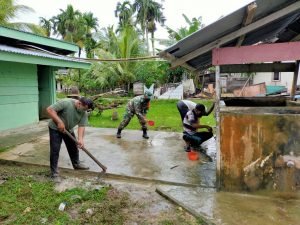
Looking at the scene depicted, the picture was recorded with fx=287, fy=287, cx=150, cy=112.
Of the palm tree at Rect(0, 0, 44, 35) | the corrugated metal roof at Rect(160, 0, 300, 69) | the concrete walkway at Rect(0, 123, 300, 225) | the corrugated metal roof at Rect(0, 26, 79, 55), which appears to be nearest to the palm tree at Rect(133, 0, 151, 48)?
the palm tree at Rect(0, 0, 44, 35)

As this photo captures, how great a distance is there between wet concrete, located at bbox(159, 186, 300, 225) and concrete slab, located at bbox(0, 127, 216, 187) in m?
0.33

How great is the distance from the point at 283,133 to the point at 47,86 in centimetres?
857

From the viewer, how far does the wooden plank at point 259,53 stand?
4.12 metres

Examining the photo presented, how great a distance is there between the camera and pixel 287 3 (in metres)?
4.04

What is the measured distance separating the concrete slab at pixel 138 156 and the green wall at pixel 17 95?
5.05 ft

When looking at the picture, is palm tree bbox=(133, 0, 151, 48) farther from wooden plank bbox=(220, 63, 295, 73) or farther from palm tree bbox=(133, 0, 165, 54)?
wooden plank bbox=(220, 63, 295, 73)

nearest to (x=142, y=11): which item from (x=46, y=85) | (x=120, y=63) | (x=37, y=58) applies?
(x=120, y=63)

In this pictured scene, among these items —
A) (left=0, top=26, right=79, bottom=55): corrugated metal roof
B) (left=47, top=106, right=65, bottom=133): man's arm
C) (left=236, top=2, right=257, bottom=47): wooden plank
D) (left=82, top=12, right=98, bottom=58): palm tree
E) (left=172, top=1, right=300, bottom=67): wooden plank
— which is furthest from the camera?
(left=82, top=12, right=98, bottom=58): palm tree

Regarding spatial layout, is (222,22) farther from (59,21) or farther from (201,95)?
(59,21)

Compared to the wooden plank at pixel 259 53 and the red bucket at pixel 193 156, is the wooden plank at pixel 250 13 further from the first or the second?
the red bucket at pixel 193 156

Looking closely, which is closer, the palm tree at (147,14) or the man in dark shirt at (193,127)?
the man in dark shirt at (193,127)

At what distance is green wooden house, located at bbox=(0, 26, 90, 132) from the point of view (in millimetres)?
8008

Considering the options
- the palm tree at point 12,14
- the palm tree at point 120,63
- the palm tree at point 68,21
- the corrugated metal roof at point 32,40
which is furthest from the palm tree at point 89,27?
the corrugated metal roof at point 32,40

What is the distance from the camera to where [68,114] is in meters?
4.77
